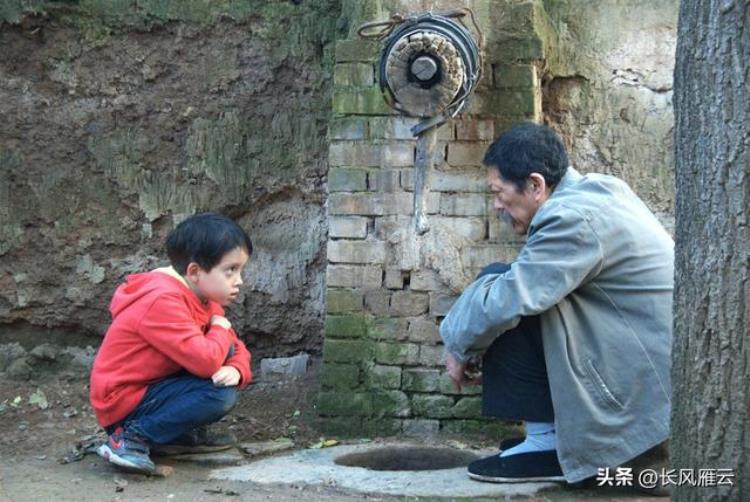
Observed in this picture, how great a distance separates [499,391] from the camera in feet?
12.2

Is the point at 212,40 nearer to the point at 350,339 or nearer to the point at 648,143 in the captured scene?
the point at 350,339

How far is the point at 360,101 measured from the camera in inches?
175

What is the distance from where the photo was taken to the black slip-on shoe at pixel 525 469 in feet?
12.2

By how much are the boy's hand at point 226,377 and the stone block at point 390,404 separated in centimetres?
72

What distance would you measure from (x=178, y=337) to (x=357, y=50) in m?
1.40

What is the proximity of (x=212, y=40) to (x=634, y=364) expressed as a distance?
8.43ft

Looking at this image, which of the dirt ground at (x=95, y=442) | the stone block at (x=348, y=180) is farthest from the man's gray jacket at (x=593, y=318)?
the stone block at (x=348, y=180)

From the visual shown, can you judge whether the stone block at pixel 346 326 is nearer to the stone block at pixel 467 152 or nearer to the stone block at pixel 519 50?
the stone block at pixel 467 152

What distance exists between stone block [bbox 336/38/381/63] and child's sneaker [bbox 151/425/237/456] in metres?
1.57

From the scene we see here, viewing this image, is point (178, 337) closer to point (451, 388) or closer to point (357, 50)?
point (451, 388)

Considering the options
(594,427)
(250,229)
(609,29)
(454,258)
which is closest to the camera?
(594,427)

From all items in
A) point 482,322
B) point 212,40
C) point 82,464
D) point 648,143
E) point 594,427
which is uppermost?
point 212,40

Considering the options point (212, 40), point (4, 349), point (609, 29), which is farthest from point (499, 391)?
point (4, 349)

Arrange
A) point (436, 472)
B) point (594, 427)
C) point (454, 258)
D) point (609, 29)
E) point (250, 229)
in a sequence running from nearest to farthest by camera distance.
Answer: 1. point (594, 427)
2. point (436, 472)
3. point (454, 258)
4. point (609, 29)
5. point (250, 229)
